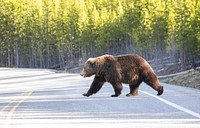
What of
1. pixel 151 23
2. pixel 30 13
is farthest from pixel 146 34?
pixel 30 13

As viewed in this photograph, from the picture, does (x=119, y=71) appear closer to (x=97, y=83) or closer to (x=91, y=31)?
(x=97, y=83)

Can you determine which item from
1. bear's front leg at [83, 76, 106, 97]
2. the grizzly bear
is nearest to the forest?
bear's front leg at [83, 76, 106, 97]

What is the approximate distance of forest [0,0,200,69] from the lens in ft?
179

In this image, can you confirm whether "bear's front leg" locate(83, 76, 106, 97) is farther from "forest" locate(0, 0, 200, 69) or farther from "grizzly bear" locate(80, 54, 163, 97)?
"forest" locate(0, 0, 200, 69)

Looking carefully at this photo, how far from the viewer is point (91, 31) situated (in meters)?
78.7

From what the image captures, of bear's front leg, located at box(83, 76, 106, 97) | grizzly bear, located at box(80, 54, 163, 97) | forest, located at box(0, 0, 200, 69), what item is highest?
forest, located at box(0, 0, 200, 69)

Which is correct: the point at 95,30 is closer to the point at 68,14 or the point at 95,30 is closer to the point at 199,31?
the point at 68,14

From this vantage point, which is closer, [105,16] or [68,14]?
[105,16]

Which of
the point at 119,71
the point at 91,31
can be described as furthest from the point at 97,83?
the point at 91,31

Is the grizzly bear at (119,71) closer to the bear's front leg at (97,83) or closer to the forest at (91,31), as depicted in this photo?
the bear's front leg at (97,83)

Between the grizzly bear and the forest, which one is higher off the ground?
the forest

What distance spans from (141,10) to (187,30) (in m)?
11.5

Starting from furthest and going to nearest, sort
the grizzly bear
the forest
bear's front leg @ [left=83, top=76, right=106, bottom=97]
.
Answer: the forest < bear's front leg @ [left=83, top=76, right=106, bottom=97] < the grizzly bear

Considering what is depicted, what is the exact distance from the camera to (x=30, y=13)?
296 feet
